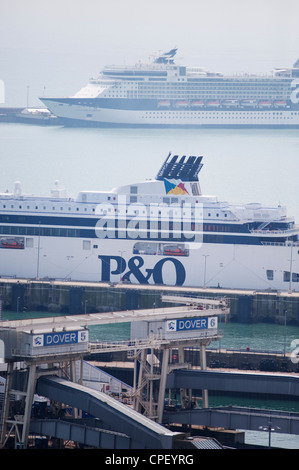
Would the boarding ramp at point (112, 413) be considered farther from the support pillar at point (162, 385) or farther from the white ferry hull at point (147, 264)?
the white ferry hull at point (147, 264)

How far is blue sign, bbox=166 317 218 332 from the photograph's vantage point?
71.6 ft

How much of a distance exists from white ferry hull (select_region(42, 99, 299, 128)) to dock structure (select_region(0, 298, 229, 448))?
60.8 m

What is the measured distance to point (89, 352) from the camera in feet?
68.2

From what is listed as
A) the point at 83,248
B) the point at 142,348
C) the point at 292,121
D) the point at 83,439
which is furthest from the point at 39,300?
the point at 292,121

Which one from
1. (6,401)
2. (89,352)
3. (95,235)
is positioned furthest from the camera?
(95,235)

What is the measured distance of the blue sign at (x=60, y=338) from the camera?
19797 mm

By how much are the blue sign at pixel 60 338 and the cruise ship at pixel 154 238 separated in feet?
47.2

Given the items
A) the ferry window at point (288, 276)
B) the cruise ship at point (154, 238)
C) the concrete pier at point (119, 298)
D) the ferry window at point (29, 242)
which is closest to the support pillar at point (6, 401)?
the concrete pier at point (119, 298)

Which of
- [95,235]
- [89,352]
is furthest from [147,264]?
[89,352]

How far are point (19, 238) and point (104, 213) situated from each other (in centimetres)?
245

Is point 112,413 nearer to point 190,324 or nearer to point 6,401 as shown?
point 6,401

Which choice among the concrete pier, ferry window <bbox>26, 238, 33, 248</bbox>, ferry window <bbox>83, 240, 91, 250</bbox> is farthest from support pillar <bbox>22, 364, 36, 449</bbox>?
ferry window <bbox>26, 238, 33, 248</bbox>

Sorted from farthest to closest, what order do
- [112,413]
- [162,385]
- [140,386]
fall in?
[140,386]
[162,385]
[112,413]

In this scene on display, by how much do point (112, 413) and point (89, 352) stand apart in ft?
6.46
